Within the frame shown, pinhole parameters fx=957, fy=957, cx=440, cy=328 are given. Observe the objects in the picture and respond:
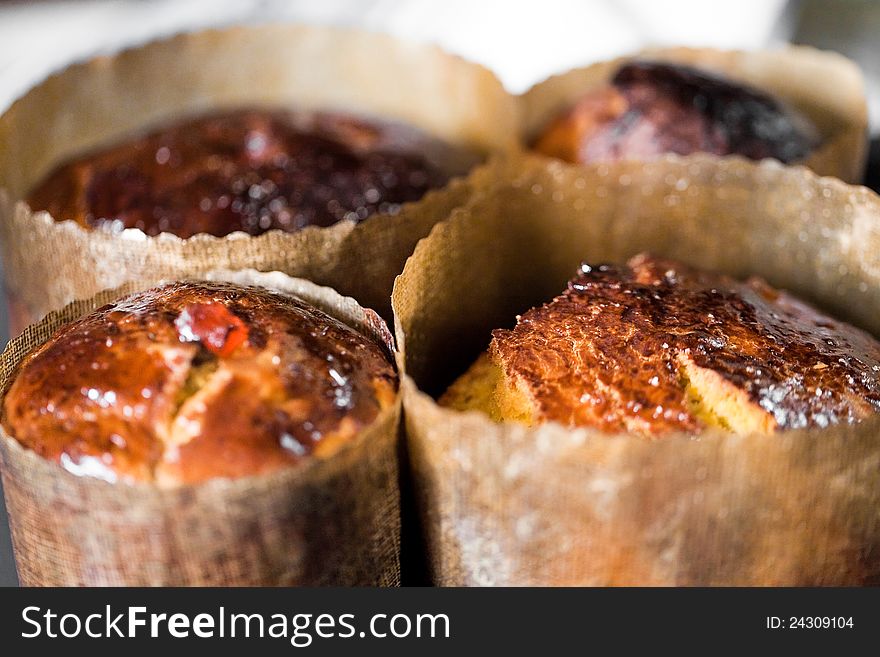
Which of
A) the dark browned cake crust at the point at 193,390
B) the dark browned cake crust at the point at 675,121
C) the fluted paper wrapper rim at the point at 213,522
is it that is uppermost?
the dark browned cake crust at the point at 675,121

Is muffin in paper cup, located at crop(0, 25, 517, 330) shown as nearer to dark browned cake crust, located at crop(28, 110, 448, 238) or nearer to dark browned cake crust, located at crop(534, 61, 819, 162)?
dark browned cake crust, located at crop(28, 110, 448, 238)

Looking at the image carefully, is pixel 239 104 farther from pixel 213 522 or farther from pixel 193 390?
pixel 213 522

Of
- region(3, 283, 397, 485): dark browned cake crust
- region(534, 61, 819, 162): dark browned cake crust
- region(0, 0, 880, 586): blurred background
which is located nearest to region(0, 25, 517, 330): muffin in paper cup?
region(534, 61, 819, 162): dark browned cake crust

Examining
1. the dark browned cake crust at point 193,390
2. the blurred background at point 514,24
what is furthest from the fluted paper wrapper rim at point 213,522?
the blurred background at point 514,24

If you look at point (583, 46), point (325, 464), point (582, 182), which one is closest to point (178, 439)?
point (325, 464)

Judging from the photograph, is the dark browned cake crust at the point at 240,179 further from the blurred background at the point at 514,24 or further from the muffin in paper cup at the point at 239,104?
the blurred background at the point at 514,24
